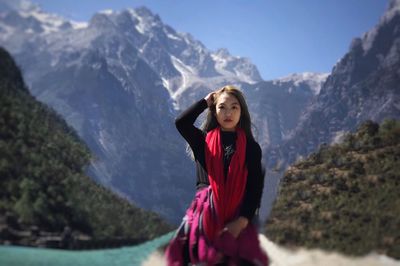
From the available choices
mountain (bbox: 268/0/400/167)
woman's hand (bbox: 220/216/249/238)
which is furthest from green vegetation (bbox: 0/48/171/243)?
mountain (bbox: 268/0/400/167)

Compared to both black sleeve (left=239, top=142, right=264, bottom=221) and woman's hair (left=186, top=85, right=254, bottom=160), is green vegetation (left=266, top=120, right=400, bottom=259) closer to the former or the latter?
woman's hair (left=186, top=85, right=254, bottom=160)

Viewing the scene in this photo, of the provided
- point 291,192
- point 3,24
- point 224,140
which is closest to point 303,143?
point 3,24

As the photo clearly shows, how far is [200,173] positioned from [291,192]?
15.2m

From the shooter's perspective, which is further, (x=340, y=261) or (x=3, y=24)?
(x=3, y=24)

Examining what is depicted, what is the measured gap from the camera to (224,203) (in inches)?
103

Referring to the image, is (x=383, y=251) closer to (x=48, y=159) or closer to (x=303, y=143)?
(x=48, y=159)

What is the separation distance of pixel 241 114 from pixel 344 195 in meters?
15.1

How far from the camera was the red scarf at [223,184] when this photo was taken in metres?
2.59

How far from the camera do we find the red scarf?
2.59 meters

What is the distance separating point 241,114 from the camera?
2982mm

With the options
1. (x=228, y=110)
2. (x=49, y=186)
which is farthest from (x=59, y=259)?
(x=49, y=186)

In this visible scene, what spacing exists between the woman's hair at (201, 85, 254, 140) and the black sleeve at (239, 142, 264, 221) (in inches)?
6.0

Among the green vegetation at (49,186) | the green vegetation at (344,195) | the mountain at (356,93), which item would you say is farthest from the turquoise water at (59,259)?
the mountain at (356,93)

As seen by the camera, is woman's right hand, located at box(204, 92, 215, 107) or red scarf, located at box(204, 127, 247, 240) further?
woman's right hand, located at box(204, 92, 215, 107)
